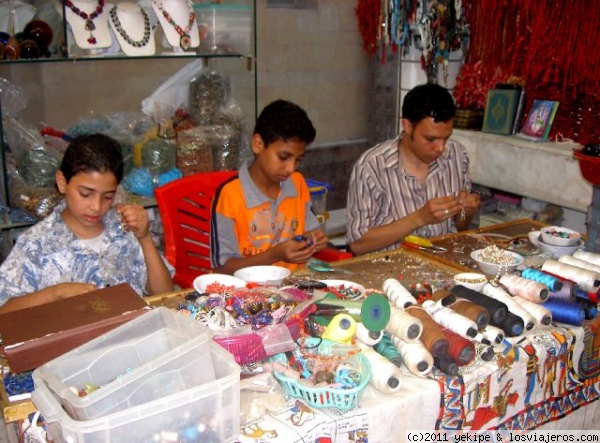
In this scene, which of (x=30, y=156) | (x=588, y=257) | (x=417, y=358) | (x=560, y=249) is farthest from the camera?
(x=30, y=156)

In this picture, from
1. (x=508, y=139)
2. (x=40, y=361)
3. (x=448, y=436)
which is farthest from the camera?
(x=508, y=139)

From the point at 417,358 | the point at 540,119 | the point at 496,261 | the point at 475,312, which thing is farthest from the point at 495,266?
the point at 540,119

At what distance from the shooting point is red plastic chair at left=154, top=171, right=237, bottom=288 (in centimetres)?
290

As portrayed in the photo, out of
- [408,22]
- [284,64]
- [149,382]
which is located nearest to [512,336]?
[149,382]

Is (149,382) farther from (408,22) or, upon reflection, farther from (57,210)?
(408,22)

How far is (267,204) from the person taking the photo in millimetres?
2750

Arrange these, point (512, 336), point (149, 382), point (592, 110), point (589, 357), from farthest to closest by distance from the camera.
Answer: point (592, 110), point (589, 357), point (512, 336), point (149, 382)

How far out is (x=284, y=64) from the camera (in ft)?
15.6

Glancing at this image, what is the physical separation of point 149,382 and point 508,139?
129 inches

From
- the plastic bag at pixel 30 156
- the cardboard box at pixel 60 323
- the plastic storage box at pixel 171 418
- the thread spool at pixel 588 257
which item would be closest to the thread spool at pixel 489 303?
the thread spool at pixel 588 257

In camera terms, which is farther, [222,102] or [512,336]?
[222,102]

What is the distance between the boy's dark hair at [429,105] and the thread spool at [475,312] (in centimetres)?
123

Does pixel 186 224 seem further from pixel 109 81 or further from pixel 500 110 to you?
pixel 500 110

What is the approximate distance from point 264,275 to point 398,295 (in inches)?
19.4
